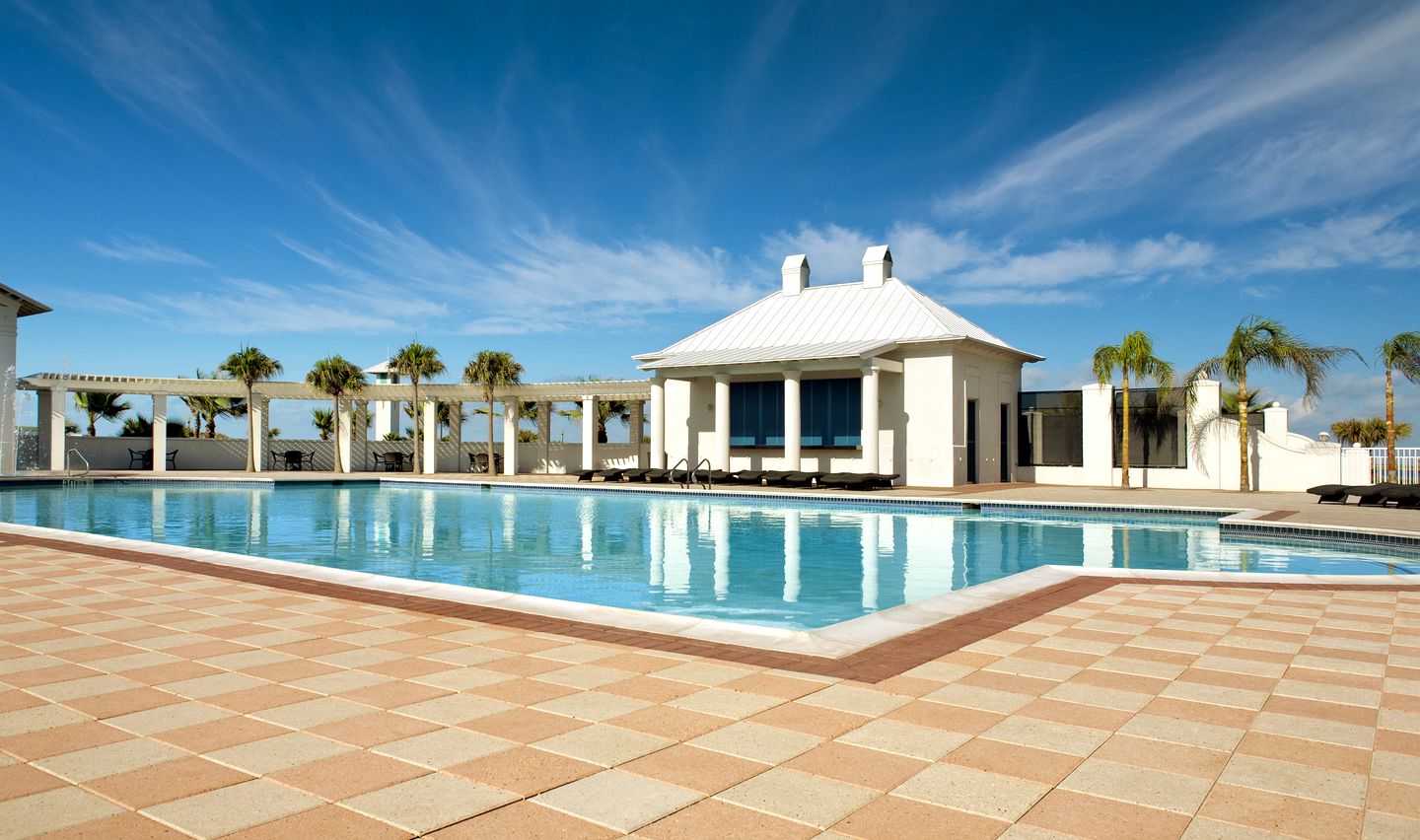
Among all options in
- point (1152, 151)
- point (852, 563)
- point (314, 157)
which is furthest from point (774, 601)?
→ point (314, 157)

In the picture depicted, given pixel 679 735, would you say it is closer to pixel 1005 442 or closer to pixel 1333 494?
pixel 1333 494

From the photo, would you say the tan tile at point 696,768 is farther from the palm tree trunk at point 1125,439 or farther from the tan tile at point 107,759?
the palm tree trunk at point 1125,439

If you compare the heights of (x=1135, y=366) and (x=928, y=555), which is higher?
(x=1135, y=366)

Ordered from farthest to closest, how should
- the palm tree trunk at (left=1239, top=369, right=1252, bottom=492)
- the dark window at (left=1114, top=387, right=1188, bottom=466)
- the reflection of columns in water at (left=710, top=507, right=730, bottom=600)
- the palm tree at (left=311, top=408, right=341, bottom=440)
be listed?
the palm tree at (left=311, top=408, right=341, bottom=440), the dark window at (left=1114, top=387, right=1188, bottom=466), the palm tree trunk at (left=1239, top=369, right=1252, bottom=492), the reflection of columns in water at (left=710, top=507, right=730, bottom=600)

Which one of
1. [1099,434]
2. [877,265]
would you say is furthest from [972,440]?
[877,265]

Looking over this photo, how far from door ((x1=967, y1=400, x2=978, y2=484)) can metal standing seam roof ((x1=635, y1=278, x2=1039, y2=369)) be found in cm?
208

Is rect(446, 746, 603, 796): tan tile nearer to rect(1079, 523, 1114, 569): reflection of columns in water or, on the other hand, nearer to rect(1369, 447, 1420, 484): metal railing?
rect(1079, 523, 1114, 569): reflection of columns in water

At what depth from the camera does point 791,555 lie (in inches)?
464

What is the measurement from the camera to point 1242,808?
8.90ft

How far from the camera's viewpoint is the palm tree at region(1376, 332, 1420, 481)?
20.2 metres

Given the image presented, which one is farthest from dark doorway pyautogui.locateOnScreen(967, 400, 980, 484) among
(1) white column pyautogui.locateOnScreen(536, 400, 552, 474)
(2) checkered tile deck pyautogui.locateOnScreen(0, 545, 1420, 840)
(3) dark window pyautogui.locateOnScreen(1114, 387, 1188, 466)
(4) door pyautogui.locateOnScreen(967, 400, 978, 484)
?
(2) checkered tile deck pyautogui.locateOnScreen(0, 545, 1420, 840)

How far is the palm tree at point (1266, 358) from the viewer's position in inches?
846

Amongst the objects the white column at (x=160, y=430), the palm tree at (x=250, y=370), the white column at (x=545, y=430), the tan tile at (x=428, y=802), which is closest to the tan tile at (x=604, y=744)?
the tan tile at (x=428, y=802)

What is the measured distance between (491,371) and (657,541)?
1949 centimetres
